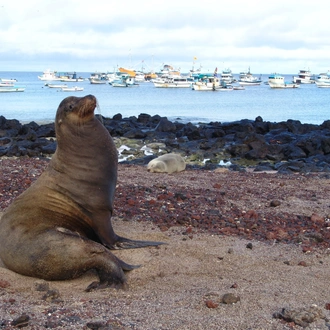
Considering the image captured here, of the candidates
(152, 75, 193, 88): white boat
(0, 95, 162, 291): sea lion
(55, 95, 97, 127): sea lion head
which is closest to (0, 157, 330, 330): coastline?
(0, 95, 162, 291): sea lion

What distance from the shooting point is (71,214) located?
5.31 meters

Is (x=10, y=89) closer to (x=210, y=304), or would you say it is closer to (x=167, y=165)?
(x=167, y=165)

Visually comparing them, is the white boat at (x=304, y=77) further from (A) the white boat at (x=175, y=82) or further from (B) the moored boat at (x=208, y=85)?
(B) the moored boat at (x=208, y=85)

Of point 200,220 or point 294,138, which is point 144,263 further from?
point 294,138

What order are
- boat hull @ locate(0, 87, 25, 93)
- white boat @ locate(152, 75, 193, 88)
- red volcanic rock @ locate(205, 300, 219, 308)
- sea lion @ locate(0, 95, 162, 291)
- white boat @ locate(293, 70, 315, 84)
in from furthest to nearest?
1. white boat @ locate(293, 70, 315, 84)
2. white boat @ locate(152, 75, 193, 88)
3. boat hull @ locate(0, 87, 25, 93)
4. sea lion @ locate(0, 95, 162, 291)
5. red volcanic rock @ locate(205, 300, 219, 308)

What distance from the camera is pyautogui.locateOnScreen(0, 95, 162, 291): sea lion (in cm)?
489

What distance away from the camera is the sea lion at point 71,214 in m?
4.89

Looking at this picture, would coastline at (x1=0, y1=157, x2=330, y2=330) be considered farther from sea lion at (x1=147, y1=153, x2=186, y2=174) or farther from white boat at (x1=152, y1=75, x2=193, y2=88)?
white boat at (x1=152, y1=75, x2=193, y2=88)

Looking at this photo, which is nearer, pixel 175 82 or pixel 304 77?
pixel 175 82

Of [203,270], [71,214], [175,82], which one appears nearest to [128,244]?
[71,214]

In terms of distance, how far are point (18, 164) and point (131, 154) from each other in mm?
6282

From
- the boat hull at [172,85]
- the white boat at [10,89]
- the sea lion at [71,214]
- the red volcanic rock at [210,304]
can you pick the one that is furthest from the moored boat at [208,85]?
the red volcanic rock at [210,304]

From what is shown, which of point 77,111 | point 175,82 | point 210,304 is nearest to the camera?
point 210,304

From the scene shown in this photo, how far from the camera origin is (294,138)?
2155cm
